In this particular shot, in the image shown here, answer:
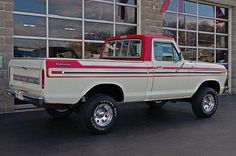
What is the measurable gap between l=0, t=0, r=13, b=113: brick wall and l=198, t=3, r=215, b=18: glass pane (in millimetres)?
8726

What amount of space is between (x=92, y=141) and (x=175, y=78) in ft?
9.55

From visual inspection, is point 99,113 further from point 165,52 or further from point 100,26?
point 100,26

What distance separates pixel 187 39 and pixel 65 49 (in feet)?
19.6

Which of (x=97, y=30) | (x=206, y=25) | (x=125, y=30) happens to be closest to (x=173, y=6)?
(x=206, y=25)

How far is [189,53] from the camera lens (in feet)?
49.9

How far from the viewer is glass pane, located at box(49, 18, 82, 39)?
1106cm

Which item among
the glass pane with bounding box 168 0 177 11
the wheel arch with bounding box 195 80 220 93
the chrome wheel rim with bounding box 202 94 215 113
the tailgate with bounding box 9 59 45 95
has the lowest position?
the chrome wheel rim with bounding box 202 94 215 113

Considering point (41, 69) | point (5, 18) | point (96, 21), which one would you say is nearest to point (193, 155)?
point (41, 69)

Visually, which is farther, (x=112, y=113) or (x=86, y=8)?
(x=86, y=8)

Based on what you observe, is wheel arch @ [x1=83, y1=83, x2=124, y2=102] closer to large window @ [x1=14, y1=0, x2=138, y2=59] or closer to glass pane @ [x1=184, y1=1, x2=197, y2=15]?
large window @ [x1=14, y1=0, x2=138, y2=59]

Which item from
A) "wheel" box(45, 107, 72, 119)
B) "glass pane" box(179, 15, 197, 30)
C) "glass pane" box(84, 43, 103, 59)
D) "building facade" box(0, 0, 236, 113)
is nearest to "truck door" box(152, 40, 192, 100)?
"wheel" box(45, 107, 72, 119)

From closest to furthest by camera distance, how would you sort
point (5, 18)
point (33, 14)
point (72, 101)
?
point (72, 101)
point (5, 18)
point (33, 14)

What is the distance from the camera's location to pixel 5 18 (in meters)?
9.66

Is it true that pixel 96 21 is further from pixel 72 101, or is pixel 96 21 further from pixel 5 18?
pixel 72 101
